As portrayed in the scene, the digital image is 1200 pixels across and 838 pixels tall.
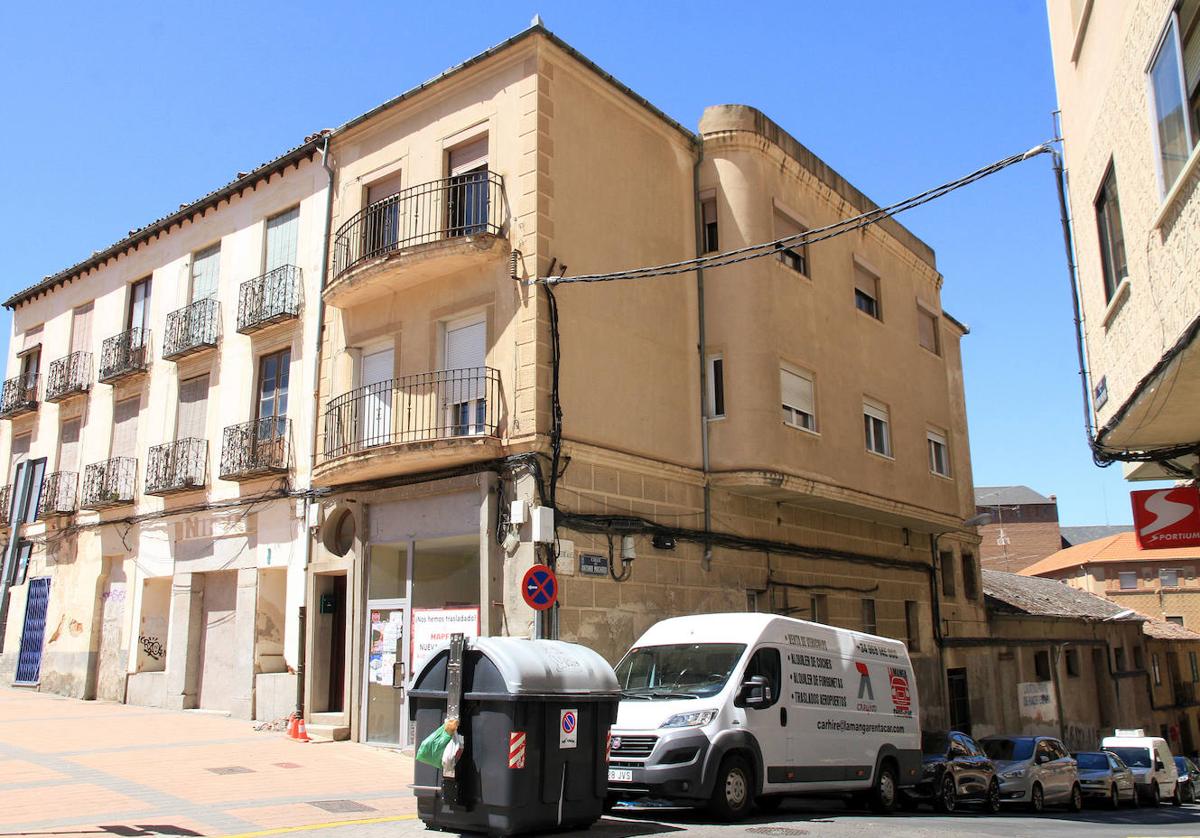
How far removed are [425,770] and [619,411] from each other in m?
8.02

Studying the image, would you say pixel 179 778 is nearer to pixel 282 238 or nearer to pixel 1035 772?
pixel 282 238

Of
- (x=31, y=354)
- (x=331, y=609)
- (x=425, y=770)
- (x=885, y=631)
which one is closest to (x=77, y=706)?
(x=331, y=609)

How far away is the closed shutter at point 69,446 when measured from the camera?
77.2 feet

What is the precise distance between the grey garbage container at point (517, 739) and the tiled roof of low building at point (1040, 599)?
21623mm

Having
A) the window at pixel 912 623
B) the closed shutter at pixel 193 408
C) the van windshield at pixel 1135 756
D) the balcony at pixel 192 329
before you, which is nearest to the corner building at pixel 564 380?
the window at pixel 912 623

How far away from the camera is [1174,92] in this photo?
7.89 metres

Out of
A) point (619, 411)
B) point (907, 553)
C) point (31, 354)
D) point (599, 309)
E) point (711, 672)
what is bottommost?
point (711, 672)

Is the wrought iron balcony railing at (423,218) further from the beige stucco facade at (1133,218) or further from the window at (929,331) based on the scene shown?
the window at (929,331)

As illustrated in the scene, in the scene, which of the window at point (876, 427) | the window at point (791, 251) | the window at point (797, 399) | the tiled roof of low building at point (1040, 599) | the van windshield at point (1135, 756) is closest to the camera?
the window at point (797, 399)

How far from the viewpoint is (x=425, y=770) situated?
8250 millimetres

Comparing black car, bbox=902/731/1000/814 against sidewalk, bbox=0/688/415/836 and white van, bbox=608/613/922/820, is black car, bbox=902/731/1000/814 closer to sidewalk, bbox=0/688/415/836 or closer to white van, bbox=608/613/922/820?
white van, bbox=608/613/922/820

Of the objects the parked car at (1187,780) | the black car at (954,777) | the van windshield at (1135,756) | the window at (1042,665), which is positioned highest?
the window at (1042,665)

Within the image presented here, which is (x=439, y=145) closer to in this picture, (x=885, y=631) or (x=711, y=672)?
(x=711, y=672)

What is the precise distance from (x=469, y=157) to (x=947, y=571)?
53.9 ft
